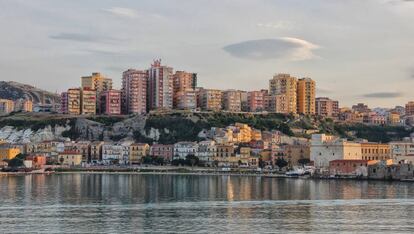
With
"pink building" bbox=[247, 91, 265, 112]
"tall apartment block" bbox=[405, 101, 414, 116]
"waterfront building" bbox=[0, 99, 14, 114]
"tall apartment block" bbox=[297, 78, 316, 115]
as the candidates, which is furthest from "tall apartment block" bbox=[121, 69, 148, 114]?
"tall apartment block" bbox=[405, 101, 414, 116]

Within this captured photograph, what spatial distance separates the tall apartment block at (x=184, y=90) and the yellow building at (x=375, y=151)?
35017 millimetres

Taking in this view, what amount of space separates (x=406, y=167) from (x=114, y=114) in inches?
2000

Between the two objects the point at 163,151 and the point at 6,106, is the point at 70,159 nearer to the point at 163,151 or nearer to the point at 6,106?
the point at 163,151

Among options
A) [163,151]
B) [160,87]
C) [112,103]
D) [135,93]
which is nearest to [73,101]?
[112,103]

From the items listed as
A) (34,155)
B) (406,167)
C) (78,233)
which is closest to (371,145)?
(406,167)

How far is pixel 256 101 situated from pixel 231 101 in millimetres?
3841

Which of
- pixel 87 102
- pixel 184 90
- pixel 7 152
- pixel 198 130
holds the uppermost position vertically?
pixel 184 90

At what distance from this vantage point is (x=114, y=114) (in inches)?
4070

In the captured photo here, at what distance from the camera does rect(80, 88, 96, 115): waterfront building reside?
105 m

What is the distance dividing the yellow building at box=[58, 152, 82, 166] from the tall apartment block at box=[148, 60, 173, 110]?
20.3 m

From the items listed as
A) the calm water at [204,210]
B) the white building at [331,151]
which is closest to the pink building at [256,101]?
the white building at [331,151]

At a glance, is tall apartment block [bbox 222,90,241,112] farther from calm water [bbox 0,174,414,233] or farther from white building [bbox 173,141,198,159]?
calm water [bbox 0,174,414,233]

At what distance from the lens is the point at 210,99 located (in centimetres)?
10800

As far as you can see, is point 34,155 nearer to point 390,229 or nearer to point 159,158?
point 159,158
